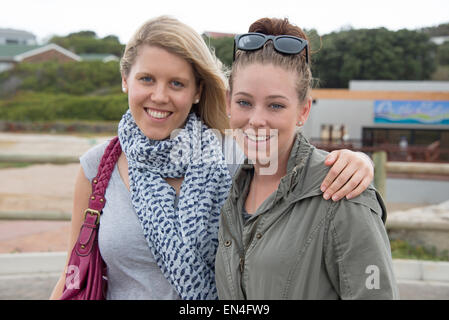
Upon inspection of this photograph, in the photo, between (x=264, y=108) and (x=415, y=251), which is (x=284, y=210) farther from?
(x=415, y=251)

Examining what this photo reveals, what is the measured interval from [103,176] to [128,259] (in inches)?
13.3

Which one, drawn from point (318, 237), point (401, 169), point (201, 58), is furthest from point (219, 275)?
point (401, 169)

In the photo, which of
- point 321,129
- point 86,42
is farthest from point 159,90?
point 86,42

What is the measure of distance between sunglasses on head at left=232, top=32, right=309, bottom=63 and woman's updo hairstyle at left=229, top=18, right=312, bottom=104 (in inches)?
0.5

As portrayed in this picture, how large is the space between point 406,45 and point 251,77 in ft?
103

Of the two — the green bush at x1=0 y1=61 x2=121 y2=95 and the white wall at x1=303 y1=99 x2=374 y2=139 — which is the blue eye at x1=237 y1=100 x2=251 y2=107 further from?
the green bush at x1=0 y1=61 x2=121 y2=95

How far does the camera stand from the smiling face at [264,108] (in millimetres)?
1313

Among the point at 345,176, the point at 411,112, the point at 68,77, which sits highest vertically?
the point at 68,77

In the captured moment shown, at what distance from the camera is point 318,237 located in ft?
3.81

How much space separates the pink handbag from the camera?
1624 millimetres

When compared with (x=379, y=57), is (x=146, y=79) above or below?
below

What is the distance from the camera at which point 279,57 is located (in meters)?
1.33

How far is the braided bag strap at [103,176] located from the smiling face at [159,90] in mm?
176

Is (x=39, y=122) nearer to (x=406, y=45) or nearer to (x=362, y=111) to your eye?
(x=362, y=111)
